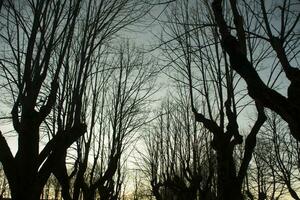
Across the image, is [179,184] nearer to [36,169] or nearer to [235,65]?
[36,169]

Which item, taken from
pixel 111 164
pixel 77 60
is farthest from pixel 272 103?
pixel 111 164

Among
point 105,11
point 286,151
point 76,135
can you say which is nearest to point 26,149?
point 76,135

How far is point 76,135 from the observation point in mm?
6676

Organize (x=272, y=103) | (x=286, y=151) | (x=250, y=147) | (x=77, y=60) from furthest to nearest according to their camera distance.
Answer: (x=286, y=151), (x=77, y=60), (x=250, y=147), (x=272, y=103)

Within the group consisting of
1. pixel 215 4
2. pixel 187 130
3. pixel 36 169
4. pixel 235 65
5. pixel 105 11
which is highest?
pixel 105 11

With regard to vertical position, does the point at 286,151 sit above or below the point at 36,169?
above

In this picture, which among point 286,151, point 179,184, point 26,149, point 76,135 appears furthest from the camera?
point 286,151

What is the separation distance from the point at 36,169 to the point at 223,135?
4787mm

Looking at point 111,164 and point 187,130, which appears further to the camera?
point 187,130

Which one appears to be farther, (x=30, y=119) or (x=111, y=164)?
(x=111, y=164)

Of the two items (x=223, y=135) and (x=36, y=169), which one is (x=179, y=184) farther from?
(x=36, y=169)

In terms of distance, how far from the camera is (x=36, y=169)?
5699mm

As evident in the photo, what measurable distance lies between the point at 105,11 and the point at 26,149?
3889 mm

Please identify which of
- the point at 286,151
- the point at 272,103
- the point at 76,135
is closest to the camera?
the point at 272,103
